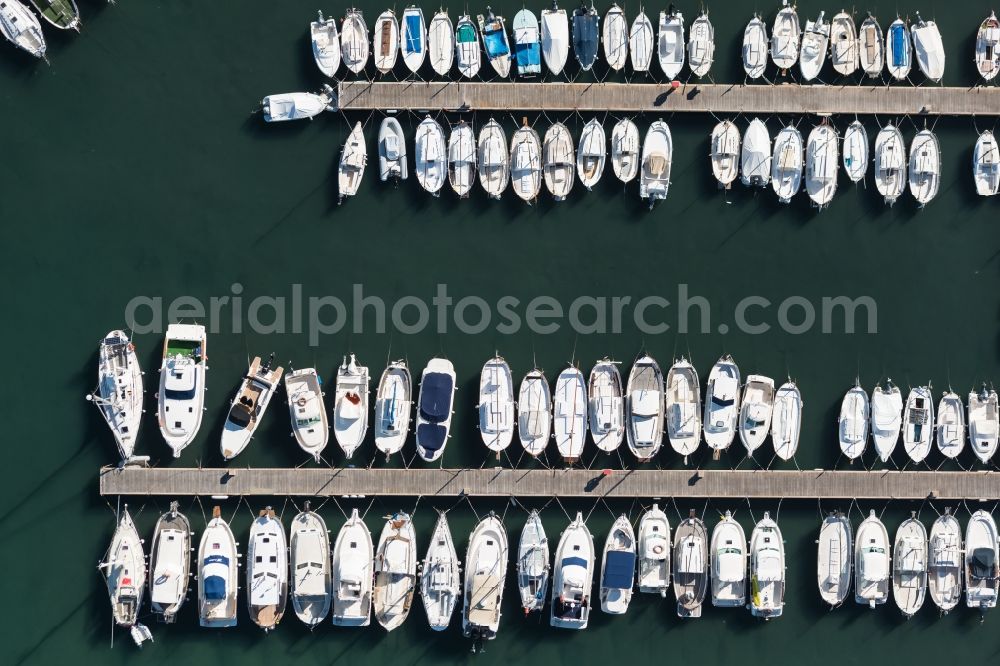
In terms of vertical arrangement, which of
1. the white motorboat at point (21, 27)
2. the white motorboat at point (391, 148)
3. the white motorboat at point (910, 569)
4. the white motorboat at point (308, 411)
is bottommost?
the white motorboat at point (910, 569)

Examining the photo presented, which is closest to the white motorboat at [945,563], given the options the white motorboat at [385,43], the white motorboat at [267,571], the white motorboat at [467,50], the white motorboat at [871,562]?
the white motorboat at [871,562]

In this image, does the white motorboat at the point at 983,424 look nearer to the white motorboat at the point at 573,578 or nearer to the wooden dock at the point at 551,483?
the wooden dock at the point at 551,483

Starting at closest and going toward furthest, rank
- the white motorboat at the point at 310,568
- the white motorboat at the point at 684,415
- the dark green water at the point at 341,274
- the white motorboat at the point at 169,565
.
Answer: the white motorboat at the point at 169,565 → the white motorboat at the point at 310,568 → the white motorboat at the point at 684,415 → the dark green water at the point at 341,274

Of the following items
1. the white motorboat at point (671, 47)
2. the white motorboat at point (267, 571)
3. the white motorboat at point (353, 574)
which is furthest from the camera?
the white motorboat at point (671, 47)

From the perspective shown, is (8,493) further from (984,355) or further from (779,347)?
(984,355)

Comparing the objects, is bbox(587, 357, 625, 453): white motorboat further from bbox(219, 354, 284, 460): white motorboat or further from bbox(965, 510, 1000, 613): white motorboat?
bbox(965, 510, 1000, 613): white motorboat

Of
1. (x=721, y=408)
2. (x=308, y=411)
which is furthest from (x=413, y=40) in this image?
(x=721, y=408)
